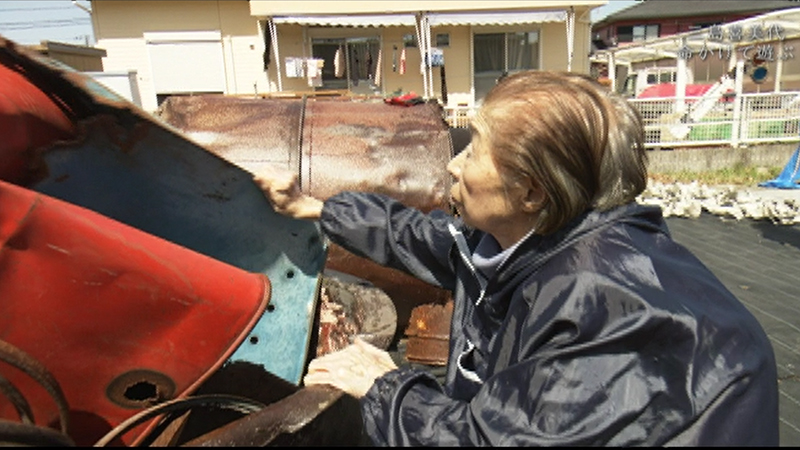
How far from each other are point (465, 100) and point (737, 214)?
10343 mm

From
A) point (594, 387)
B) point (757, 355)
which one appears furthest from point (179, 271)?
point (757, 355)

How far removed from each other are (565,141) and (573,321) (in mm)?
355

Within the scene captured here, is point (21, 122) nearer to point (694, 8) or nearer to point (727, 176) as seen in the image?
point (727, 176)

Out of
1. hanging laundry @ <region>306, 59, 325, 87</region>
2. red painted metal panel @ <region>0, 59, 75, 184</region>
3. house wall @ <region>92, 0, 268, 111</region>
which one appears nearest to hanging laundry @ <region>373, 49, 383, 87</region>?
hanging laundry @ <region>306, 59, 325, 87</region>

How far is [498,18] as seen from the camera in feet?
50.8

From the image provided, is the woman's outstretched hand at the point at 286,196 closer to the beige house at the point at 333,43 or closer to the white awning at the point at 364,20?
the beige house at the point at 333,43

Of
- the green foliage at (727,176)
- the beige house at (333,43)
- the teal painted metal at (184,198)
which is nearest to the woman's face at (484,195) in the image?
the teal painted metal at (184,198)

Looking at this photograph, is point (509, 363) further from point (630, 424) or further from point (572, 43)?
point (572, 43)

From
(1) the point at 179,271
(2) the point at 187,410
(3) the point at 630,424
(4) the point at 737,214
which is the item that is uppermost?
(1) the point at 179,271

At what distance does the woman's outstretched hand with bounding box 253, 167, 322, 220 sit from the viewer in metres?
1.78

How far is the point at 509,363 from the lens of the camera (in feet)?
3.89

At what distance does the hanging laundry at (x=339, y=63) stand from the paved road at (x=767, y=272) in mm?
10731

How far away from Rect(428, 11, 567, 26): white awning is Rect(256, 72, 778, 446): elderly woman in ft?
48.4

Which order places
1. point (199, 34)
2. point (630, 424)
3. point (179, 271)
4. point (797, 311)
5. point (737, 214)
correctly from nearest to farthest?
point (630, 424)
point (179, 271)
point (797, 311)
point (737, 214)
point (199, 34)
